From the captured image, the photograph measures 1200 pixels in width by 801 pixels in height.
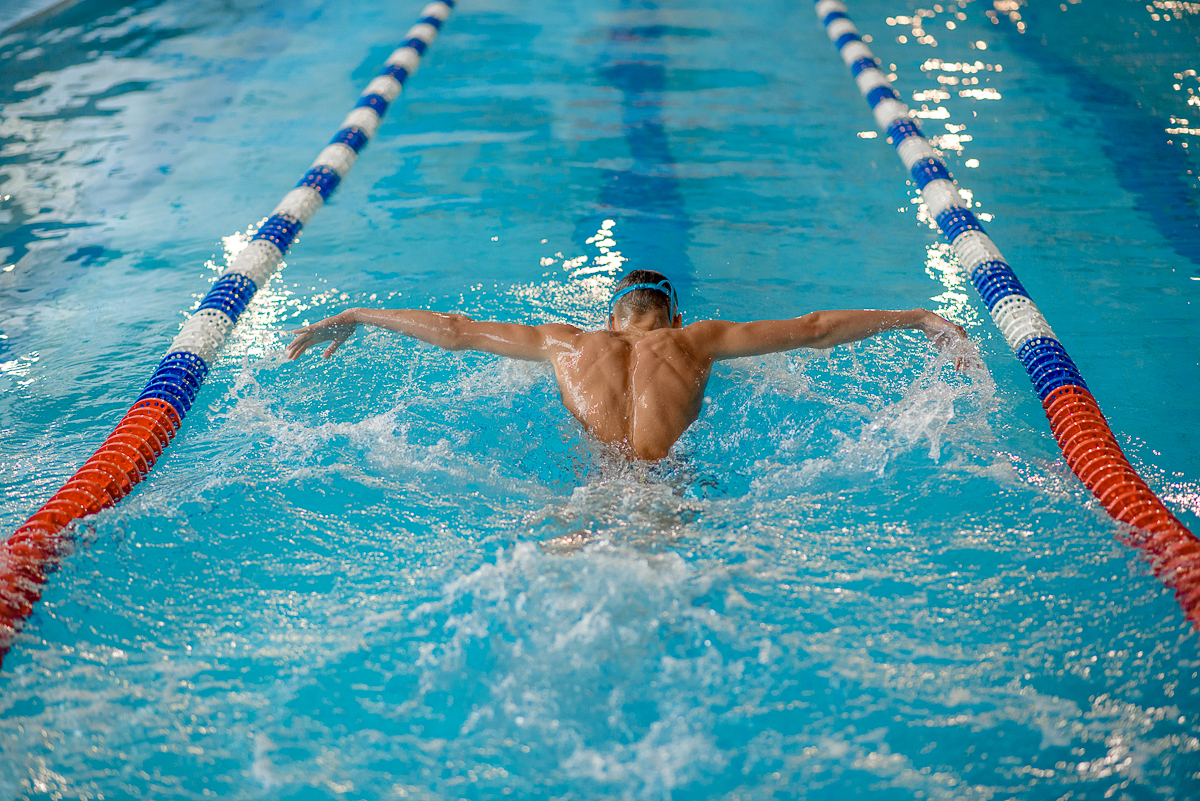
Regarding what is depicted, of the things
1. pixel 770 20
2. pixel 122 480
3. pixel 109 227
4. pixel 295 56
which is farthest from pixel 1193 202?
pixel 295 56

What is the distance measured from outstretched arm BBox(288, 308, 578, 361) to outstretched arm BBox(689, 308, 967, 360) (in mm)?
510

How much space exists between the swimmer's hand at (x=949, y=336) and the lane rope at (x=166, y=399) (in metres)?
2.73

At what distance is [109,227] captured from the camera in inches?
195

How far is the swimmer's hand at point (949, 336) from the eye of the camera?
300 cm

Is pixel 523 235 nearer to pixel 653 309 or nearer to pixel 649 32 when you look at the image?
pixel 653 309

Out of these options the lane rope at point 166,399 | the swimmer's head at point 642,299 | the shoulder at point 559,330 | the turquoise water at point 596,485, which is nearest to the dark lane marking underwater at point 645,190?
the turquoise water at point 596,485

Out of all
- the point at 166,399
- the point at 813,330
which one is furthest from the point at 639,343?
the point at 166,399

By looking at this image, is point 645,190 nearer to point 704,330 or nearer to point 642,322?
point 642,322

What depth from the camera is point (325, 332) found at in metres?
3.15

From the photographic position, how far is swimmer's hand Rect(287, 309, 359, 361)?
3.11 m

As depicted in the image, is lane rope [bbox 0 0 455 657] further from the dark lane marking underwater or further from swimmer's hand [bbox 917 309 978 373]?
swimmer's hand [bbox 917 309 978 373]

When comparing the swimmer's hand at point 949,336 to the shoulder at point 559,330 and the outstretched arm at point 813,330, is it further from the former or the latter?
the shoulder at point 559,330

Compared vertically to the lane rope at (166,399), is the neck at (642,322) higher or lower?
higher

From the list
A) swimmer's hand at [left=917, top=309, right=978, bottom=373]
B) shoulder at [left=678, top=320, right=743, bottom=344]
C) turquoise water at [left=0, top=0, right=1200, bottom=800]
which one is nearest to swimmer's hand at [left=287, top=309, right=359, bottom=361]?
turquoise water at [left=0, top=0, right=1200, bottom=800]
